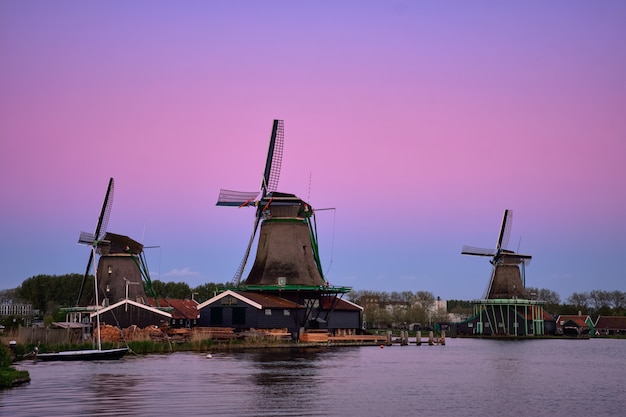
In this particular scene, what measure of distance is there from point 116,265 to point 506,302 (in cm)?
4631

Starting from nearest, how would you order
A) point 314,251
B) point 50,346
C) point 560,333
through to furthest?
point 50,346
point 314,251
point 560,333

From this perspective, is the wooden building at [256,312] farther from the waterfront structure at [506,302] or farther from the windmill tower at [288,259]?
the waterfront structure at [506,302]

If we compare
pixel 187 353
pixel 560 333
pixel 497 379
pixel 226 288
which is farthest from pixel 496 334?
pixel 497 379

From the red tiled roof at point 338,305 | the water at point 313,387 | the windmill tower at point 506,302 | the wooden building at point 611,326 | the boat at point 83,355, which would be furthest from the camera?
the wooden building at point 611,326

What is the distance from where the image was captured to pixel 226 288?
74.3 meters

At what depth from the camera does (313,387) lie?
3822 cm

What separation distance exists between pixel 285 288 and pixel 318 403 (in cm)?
4001

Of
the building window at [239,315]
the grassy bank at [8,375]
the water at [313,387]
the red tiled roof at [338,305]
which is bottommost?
the water at [313,387]

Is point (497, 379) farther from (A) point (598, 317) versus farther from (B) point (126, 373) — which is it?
(A) point (598, 317)

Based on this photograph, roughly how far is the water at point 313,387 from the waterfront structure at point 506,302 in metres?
45.1

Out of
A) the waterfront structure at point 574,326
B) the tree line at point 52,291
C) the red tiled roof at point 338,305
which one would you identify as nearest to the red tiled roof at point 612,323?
the waterfront structure at point 574,326

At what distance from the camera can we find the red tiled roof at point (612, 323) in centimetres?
12812

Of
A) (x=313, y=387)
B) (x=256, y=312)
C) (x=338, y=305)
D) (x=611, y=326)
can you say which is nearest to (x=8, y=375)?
(x=313, y=387)

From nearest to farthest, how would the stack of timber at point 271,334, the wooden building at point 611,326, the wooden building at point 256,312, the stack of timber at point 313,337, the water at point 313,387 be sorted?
the water at point 313,387
the stack of timber at point 271,334
the wooden building at point 256,312
the stack of timber at point 313,337
the wooden building at point 611,326
